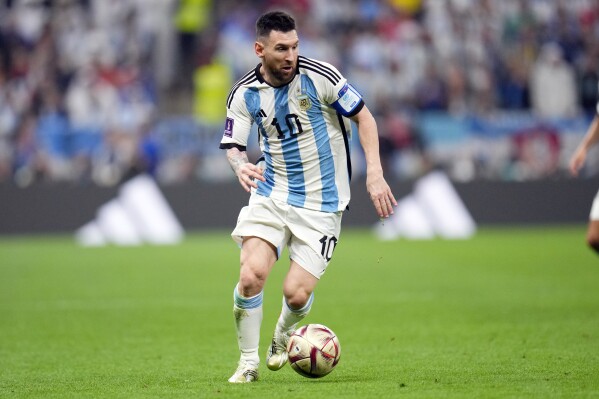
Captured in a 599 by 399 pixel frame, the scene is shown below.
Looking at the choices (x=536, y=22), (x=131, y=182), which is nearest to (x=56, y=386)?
(x=131, y=182)

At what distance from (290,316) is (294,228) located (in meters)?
0.60

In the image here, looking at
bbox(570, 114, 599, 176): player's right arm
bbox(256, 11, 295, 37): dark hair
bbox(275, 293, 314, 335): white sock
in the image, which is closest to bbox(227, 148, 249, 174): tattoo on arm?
bbox(256, 11, 295, 37): dark hair

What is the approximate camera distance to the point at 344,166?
24.4 feet

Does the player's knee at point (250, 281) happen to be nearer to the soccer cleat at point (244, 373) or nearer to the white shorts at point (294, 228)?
the white shorts at point (294, 228)

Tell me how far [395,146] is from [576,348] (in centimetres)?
1408

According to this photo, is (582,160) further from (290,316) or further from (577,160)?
(290,316)

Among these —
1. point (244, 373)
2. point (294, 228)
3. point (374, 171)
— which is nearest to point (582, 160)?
point (374, 171)

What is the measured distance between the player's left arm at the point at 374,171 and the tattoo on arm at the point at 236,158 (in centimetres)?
74

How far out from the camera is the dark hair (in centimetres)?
688

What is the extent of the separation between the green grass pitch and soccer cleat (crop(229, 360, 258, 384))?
0.09 metres

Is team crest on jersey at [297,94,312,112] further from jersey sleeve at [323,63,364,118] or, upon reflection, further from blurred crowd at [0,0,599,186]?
blurred crowd at [0,0,599,186]

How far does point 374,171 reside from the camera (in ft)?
22.6

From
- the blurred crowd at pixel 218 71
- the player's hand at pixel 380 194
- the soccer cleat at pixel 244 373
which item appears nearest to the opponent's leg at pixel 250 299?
the soccer cleat at pixel 244 373

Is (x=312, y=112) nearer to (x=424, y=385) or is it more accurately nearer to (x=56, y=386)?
(x=424, y=385)
